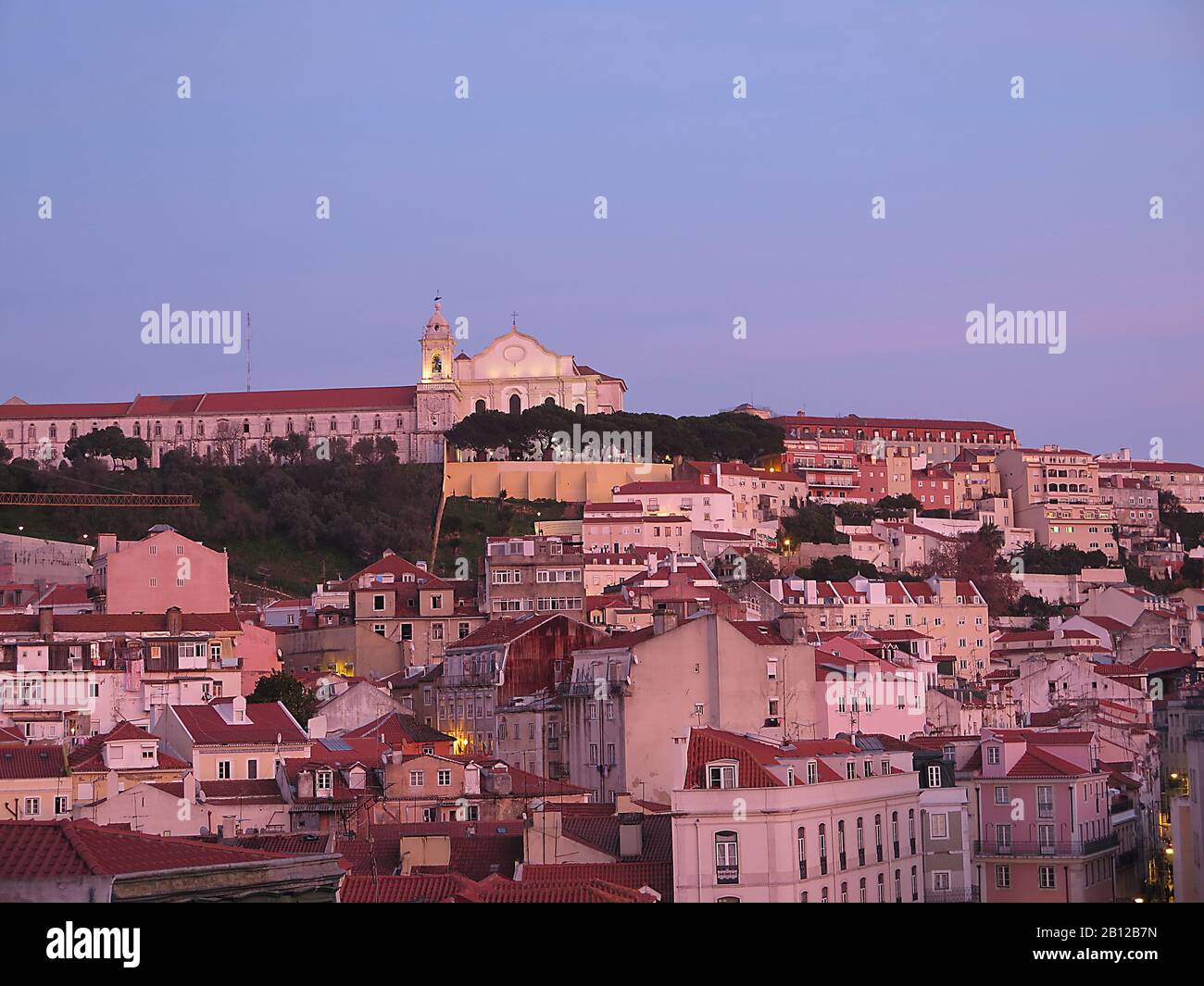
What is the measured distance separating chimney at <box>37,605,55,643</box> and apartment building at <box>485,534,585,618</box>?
642 inches

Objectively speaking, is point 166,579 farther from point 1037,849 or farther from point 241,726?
point 1037,849

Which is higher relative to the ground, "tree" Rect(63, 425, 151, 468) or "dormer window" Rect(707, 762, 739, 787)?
"tree" Rect(63, 425, 151, 468)

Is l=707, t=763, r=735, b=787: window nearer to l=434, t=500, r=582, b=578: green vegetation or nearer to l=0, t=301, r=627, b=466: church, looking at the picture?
l=434, t=500, r=582, b=578: green vegetation

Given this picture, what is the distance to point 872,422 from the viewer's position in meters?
140

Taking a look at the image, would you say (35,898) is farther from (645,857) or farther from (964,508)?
(964,508)

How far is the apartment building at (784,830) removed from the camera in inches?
1113

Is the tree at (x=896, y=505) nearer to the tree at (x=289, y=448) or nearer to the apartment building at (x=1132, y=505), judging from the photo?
the apartment building at (x=1132, y=505)

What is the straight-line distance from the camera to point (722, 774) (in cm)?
2905

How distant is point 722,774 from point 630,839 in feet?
6.59

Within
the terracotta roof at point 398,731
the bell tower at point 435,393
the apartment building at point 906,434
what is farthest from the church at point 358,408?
the terracotta roof at point 398,731

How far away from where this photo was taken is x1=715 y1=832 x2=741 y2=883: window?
28.3 metres

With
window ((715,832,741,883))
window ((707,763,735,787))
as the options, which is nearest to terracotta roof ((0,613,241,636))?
window ((707,763,735,787))

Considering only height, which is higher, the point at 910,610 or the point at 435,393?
the point at 435,393
